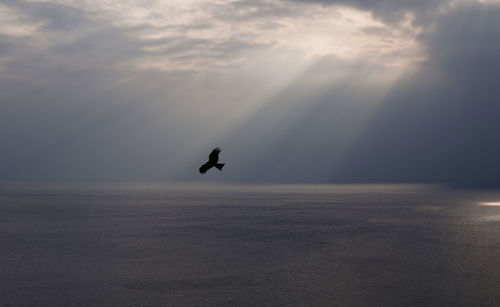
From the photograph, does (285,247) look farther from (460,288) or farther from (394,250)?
(460,288)

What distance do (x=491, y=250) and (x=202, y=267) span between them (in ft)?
141

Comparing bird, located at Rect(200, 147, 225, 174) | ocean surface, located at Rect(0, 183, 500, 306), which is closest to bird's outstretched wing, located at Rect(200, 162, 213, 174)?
bird, located at Rect(200, 147, 225, 174)

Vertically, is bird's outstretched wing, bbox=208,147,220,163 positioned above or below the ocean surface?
above

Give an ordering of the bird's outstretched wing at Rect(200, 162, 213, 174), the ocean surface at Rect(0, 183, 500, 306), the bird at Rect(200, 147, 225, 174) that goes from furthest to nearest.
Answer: the ocean surface at Rect(0, 183, 500, 306) < the bird at Rect(200, 147, 225, 174) < the bird's outstretched wing at Rect(200, 162, 213, 174)

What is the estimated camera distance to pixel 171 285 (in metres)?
49.9

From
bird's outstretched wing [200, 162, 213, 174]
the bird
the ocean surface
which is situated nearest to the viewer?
bird's outstretched wing [200, 162, 213, 174]

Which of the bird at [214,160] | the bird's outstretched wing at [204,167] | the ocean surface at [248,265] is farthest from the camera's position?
the ocean surface at [248,265]

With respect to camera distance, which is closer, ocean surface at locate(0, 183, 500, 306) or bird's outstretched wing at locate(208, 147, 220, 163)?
bird's outstretched wing at locate(208, 147, 220, 163)

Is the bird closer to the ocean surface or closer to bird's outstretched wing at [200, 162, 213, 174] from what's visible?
bird's outstretched wing at [200, 162, 213, 174]

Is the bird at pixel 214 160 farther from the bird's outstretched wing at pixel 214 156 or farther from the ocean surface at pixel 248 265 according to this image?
the ocean surface at pixel 248 265

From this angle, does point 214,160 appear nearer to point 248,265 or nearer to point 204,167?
point 204,167

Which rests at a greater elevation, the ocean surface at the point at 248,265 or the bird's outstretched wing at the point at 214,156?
the bird's outstretched wing at the point at 214,156

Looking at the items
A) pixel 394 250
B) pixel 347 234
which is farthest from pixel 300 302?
pixel 347 234

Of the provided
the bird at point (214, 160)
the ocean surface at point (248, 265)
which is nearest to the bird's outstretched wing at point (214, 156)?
the bird at point (214, 160)
